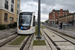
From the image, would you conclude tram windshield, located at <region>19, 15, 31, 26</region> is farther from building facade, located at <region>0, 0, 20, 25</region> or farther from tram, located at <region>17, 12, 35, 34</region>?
building facade, located at <region>0, 0, 20, 25</region>

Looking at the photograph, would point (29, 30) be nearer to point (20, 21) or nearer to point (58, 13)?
point (20, 21)

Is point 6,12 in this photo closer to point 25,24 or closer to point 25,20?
point 25,20

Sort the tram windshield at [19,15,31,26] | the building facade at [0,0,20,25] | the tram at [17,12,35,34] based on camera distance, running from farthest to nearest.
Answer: the building facade at [0,0,20,25], the tram windshield at [19,15,31,26], the tram at [17,12,35,34]

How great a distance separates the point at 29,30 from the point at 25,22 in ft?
4.08

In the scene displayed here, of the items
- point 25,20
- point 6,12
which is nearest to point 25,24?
point 25,20

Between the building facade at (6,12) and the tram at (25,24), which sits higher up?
the building facade at (6,12)

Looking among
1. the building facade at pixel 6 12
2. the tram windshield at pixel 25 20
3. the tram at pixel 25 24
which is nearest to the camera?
the tram at pixel 25 24

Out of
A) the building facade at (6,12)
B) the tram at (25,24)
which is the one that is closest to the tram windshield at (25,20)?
the tram at (25,24)

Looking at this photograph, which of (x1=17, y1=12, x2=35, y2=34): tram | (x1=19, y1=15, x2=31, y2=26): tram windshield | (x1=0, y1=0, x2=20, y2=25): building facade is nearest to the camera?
(x1=17, y1=12, x2=35, y2=34): tram

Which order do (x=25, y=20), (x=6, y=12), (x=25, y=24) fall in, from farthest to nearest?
(x=6, y=12) → (x=25, y=20) → (x=25, y=24)

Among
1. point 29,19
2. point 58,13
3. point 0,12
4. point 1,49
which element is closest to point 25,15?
point 29,19

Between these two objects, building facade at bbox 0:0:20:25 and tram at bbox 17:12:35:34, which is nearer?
tram at bbox 17:12:35:34

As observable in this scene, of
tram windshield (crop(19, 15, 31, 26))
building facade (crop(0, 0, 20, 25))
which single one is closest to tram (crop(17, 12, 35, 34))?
tram windshield (crop(19, 15, 31, 26))

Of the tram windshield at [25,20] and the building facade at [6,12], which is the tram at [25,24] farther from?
the building facade at [6,12]
